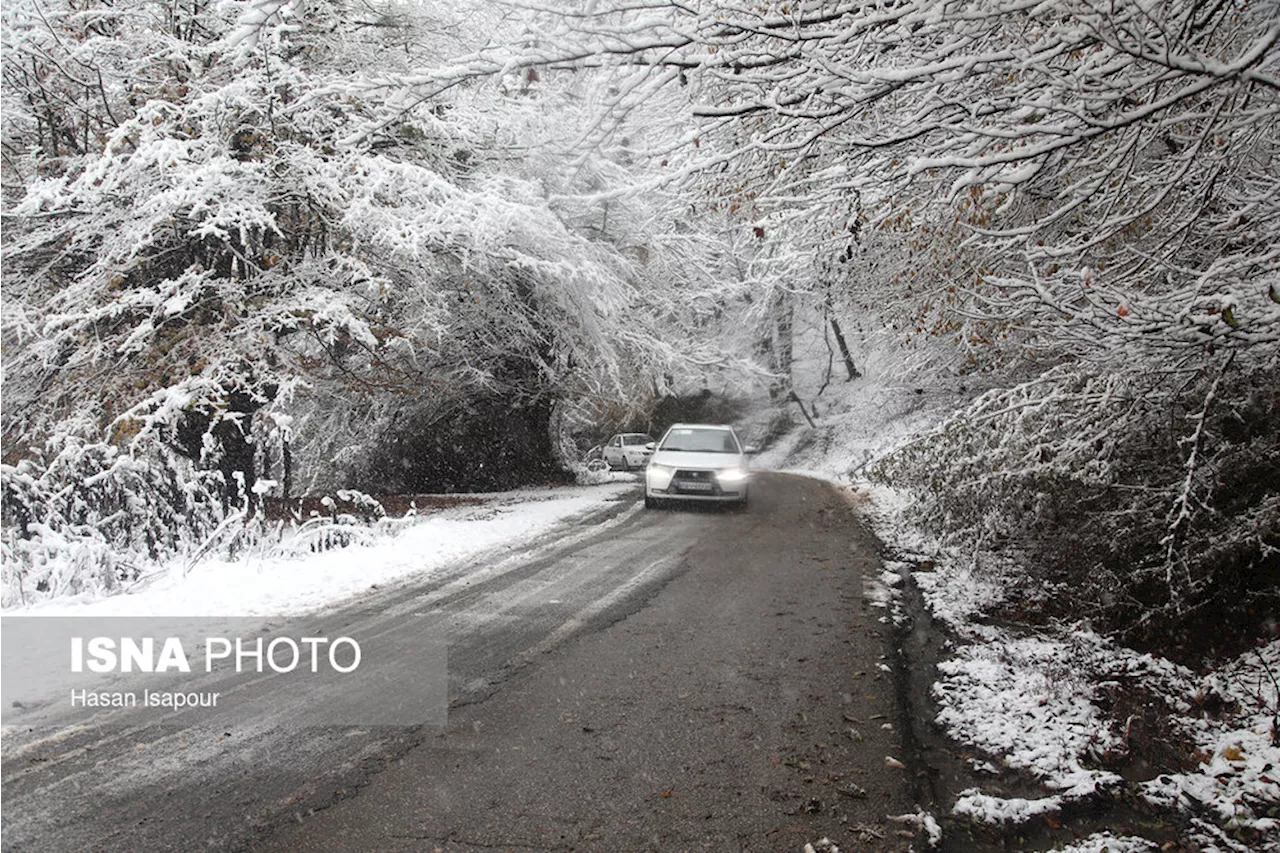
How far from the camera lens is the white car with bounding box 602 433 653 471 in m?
31.2

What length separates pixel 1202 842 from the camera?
11.6 feet

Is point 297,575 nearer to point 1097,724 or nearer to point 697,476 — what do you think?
point 1097,724

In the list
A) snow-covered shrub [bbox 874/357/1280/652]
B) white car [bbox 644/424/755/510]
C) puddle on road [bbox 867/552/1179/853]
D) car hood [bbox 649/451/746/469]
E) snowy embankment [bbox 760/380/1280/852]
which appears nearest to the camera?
puddle on road [bbox 867/552/1179/853]

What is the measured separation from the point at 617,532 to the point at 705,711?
747cm

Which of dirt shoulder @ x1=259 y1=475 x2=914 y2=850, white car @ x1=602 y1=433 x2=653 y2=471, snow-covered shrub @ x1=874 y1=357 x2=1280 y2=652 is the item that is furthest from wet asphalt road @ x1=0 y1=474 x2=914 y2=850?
white car @ x1=602 y1=433 x2=653 y2=471

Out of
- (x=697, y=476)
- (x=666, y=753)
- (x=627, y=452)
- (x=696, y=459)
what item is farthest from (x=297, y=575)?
(x=627, y=452)

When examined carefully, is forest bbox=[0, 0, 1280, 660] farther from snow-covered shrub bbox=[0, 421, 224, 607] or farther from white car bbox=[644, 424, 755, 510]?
white car bbox=[644, 424, 755, 510]

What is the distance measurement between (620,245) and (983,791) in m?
18.5

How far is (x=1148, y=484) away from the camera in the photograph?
240 inches

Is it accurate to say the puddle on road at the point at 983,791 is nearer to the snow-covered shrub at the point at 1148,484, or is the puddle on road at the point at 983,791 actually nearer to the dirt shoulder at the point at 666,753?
the dirt shoulder at the point at 666,753

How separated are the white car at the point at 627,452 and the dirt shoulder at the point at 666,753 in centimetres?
2400

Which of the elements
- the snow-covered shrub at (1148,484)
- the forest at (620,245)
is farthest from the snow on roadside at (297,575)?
the snow-covered shrub at (1148,484)

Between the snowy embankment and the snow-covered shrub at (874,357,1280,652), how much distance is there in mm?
476

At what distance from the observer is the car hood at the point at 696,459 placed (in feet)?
50.2
